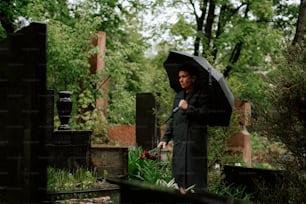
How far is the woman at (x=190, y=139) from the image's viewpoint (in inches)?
207

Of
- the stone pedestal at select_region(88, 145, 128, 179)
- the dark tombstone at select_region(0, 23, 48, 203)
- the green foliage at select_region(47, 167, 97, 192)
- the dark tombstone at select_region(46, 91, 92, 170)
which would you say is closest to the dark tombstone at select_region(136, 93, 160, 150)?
the stone pedestal at select_region(88, 145, 128, 179)

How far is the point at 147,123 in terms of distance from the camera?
1211 cm

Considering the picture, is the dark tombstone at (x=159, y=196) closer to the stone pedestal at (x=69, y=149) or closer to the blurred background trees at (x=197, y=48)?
the blurred background trees at (x=197, y=48)

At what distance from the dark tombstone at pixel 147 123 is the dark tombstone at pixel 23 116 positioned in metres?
6.72

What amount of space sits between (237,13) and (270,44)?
2838 millimetres

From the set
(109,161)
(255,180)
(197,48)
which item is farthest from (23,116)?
(197,48)

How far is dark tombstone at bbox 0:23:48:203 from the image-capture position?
4.10 meters

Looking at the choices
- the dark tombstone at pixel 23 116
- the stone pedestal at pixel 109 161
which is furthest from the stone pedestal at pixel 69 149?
the dark tombstone at pixel 23 116

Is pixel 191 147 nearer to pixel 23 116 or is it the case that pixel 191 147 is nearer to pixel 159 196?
pixel 159 196

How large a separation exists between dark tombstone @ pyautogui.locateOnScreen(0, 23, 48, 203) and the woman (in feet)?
5.57

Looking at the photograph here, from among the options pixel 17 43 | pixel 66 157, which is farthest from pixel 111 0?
pixel 17 43

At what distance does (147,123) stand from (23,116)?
7.74 meters

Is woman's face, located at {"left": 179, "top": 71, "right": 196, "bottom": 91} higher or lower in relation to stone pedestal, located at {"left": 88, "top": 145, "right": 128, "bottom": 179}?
higher

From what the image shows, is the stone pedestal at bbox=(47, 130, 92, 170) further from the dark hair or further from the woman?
the dark hair
